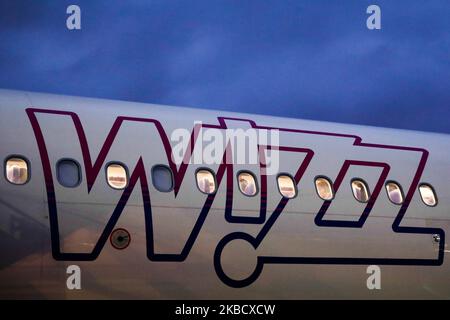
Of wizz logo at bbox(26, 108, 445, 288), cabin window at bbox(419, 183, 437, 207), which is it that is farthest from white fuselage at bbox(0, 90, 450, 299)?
cabin window at bbox(419, 183, 437, 207)

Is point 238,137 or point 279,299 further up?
point 238,137

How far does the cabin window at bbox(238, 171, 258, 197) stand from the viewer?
11211 millimetres

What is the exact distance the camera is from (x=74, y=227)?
972 cm

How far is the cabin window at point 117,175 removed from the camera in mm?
10242

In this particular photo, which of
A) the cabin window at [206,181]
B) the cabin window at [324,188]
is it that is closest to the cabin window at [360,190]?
the cabin window at [324,188]

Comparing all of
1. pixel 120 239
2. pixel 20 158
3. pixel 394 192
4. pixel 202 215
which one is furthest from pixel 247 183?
pixel 20 158

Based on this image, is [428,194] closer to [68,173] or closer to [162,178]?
[162,178]

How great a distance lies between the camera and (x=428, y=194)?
13.0 m

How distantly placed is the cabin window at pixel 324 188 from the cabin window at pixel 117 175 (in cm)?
356

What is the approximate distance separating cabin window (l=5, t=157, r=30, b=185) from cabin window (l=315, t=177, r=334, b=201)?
5.07 meters

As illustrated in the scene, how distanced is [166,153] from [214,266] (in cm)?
200
